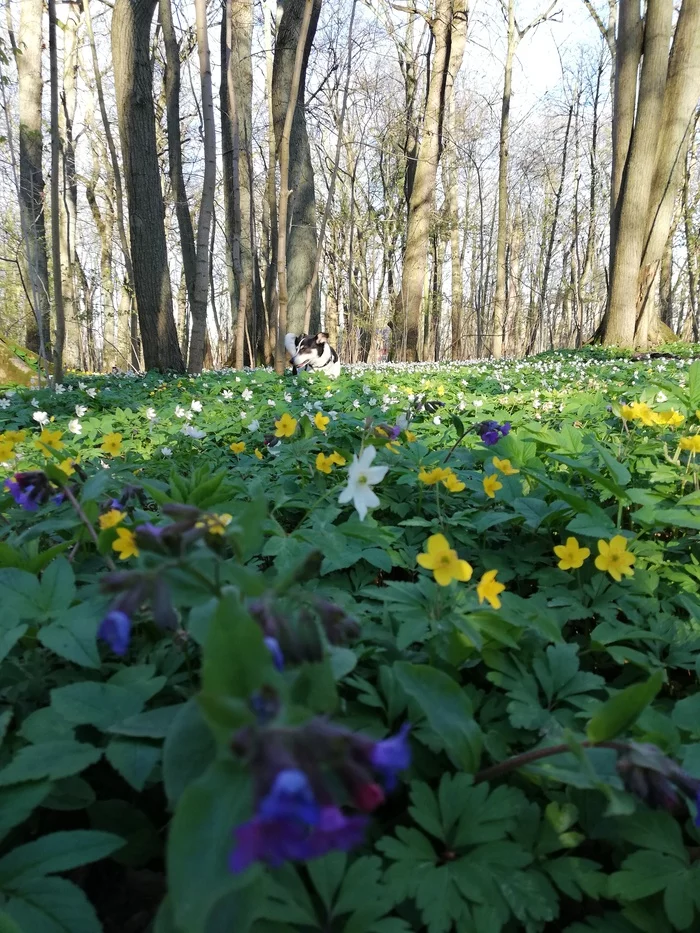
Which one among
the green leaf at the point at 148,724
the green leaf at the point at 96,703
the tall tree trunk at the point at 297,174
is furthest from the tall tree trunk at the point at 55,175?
the tall tree trunk at the point at 297,174

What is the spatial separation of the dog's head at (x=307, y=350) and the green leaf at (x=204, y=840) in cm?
890

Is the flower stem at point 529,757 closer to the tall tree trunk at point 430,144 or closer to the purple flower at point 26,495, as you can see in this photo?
the purple flower at point 26,495

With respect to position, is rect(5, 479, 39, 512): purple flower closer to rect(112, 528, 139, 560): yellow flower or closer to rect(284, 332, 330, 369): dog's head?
rect(112, 528, 139, 560): yellow flower

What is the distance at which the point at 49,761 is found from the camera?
0.79 meters

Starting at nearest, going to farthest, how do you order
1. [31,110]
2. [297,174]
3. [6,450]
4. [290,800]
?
[290,800], [6,450], [31,110], [297,174]

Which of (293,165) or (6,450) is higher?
(293,165)

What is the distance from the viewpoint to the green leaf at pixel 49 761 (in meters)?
0.75

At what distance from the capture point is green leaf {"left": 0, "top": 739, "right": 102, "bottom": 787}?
75 cm

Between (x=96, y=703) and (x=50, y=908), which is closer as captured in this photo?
(x=50, y=908)

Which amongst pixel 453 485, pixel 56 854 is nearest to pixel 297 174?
pixel 453 485

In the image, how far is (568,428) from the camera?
6.98 ft

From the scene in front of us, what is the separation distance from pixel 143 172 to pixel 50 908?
9651 millimetres

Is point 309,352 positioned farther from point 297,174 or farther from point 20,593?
point 20,593

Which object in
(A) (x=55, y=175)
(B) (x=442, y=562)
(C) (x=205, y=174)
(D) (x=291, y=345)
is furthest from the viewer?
(D) (x=291, y=345)
